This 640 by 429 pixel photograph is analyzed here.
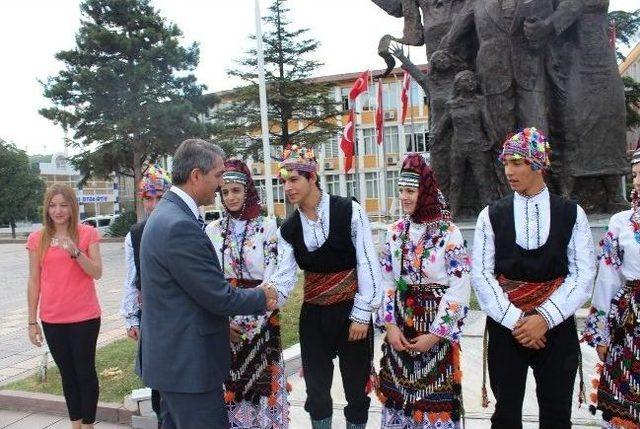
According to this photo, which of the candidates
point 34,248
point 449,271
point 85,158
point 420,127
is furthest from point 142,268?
point 420,127

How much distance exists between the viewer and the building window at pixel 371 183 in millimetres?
41256

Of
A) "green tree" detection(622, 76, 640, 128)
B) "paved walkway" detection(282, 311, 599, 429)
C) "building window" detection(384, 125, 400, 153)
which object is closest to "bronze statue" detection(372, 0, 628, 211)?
"paved walkway" detection(282, 311, 599, 429)

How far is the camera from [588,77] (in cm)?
741

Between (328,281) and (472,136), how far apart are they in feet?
17.0

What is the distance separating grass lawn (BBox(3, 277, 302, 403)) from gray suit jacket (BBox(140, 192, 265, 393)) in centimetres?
235

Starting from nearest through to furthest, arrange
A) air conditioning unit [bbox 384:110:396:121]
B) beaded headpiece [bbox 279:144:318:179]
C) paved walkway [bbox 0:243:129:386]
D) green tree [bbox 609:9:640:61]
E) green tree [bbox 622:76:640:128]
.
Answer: beaded headpiece [bbox 279:144:318:179] < paved walkway [bbox 0:243:129:386] < green tree [bbox 622:76:640:128] < green tree [bbox 609:9:640:61] < air conditioning unit [bbox 384:110:396:121]

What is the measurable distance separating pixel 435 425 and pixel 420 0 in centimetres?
719

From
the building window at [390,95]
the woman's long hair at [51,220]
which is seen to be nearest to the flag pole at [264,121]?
the woman's long hair at [51,220]

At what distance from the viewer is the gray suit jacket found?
2.42 metres

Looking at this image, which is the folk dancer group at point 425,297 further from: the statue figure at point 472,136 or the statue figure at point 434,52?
the statue figure at point 434,52

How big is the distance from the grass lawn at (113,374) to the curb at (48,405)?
0.13m

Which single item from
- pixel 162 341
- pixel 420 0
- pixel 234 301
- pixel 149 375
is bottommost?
pixel 149 375

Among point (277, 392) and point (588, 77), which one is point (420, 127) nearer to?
point (588, 77)

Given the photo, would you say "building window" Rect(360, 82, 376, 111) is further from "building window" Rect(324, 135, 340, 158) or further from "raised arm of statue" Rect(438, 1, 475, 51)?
"raised arm of statue" Rect(438, 1, 475, 51)
